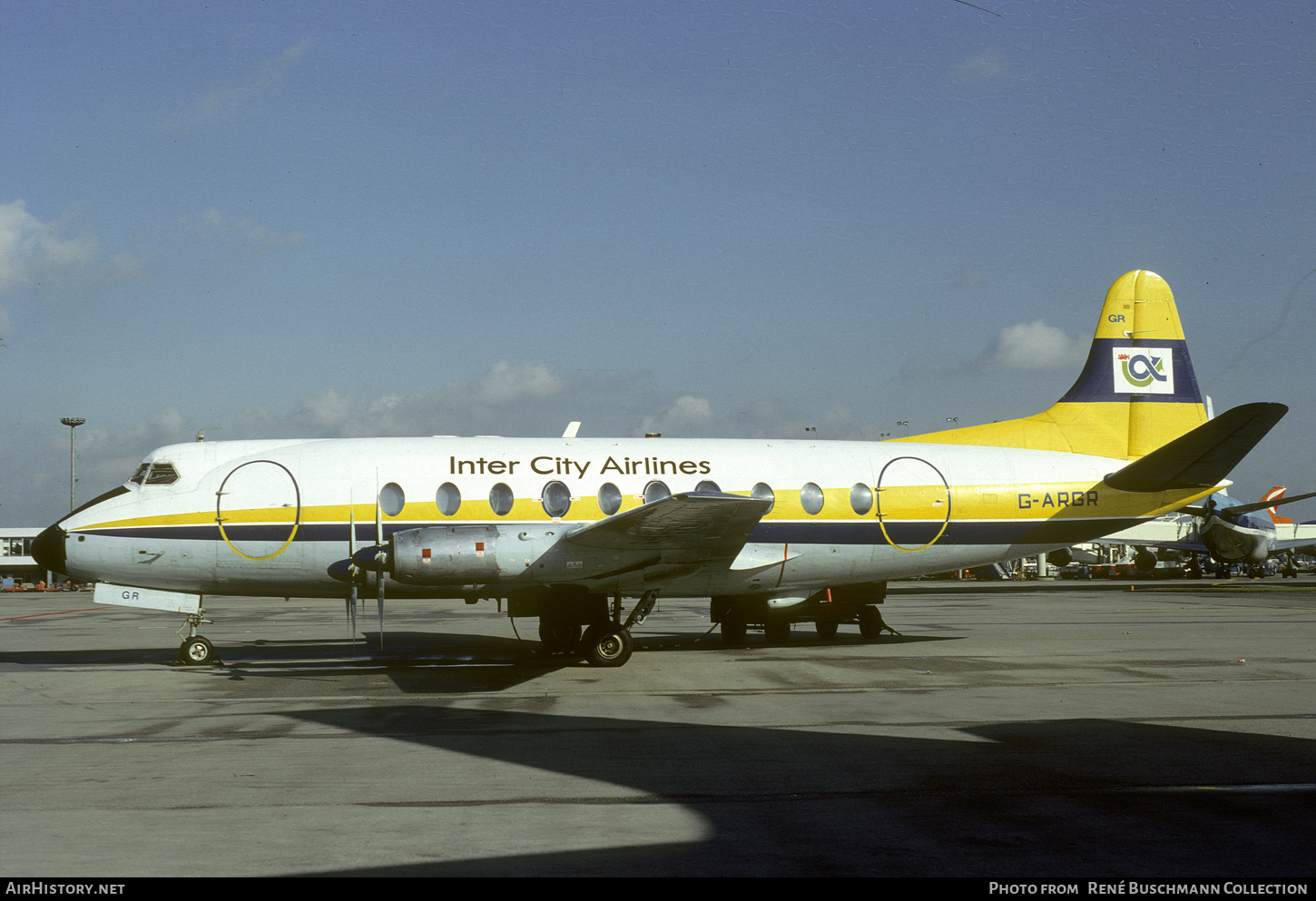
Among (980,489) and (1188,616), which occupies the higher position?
(980,489)

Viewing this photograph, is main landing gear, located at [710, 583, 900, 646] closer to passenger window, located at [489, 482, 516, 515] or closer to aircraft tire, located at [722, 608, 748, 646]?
aircraft tire, located at [722, 608, 748, 646]

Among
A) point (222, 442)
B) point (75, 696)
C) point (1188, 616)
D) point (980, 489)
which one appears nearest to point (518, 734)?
point (75, 696)

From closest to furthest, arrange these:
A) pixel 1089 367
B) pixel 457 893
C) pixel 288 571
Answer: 1. pixel 457 893
2. pixel 288 571
3. pixel 1089 367

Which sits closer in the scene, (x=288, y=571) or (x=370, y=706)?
(x=370, y=706)

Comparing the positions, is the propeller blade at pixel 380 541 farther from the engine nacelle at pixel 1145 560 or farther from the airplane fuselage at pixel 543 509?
the engine nacelle at pixel 1145 560

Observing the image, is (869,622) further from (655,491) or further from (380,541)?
(380,541)

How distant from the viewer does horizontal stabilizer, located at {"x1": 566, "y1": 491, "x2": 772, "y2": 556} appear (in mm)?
14742

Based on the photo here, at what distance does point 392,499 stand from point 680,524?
550cm

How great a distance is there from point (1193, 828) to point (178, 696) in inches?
527

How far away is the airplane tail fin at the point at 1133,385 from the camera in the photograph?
21.4 metres

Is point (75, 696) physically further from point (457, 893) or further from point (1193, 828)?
point (1193, 828)

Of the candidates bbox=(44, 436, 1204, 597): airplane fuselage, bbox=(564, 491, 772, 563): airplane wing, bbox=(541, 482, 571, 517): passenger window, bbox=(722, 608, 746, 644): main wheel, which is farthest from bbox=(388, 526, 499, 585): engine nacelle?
bbox=(722, 608, 746, 644): main wheel

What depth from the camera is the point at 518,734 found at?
443 inches

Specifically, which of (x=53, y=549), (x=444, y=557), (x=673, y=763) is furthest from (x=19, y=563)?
(x=673, y=763)
